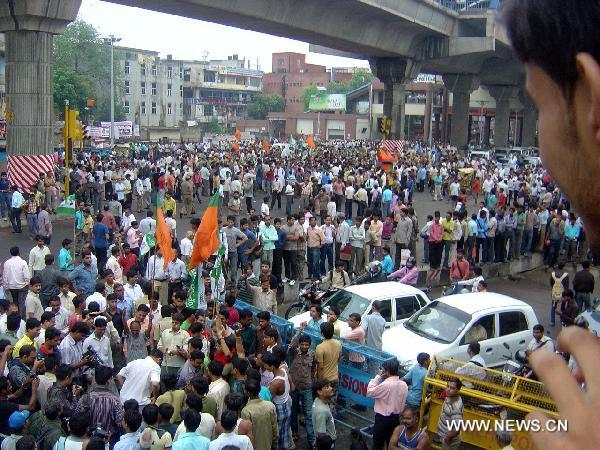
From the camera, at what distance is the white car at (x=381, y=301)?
11500 mm

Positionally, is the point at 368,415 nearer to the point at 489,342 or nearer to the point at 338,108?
the point at 489,342

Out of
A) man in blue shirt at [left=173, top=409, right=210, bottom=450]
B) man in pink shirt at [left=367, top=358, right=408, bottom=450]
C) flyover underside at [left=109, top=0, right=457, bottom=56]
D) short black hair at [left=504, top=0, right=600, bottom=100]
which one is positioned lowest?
man in pink shirt at [left=367, top=358, right=408, bottom=450]

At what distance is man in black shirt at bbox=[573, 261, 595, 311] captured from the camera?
14070 mm

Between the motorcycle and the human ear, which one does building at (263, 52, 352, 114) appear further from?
the human ear

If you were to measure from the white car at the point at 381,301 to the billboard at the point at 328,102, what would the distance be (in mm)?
89258

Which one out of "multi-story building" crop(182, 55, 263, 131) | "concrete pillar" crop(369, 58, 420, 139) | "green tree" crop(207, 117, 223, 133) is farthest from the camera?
"multi-story building" crop(182, 55, 263, 131)

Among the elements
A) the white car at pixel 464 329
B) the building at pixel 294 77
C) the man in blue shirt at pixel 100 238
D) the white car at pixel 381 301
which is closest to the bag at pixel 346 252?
the white car at pixel 381 301

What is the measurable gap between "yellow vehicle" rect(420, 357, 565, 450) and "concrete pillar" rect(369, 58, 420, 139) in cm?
3812

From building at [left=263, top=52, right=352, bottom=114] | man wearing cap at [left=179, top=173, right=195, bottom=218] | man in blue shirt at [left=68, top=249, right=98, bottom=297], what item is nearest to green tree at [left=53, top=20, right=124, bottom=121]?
building at [left=263, top=52, right=352, bottom=114]

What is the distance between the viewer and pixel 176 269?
13.1 m

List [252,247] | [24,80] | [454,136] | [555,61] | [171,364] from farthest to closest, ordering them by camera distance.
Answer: [454,136], [24,80], [252,247], [171,364], [555,61]

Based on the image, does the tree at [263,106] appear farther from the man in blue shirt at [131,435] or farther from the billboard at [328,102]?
the man in blue shirt at [131,435]

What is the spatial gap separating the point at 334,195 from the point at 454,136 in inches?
1388

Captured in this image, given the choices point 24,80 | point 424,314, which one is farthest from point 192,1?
point 424,314
